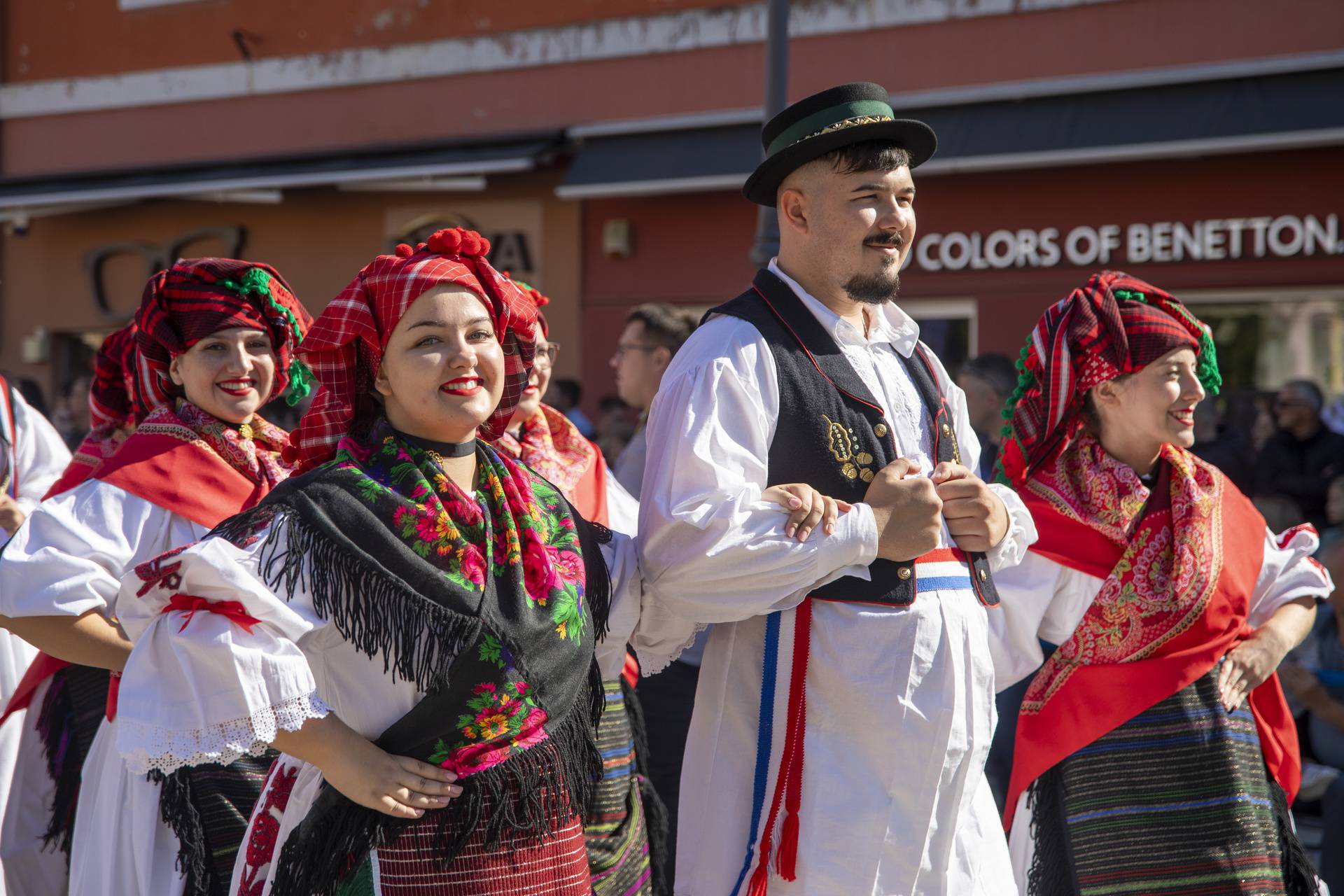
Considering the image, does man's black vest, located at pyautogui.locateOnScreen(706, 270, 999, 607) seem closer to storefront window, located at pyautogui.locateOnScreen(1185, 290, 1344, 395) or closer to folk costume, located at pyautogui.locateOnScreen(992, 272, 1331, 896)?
Answer: folk costume, located at pyautogui.locateOnScreen(992, 272, 1331, 896)

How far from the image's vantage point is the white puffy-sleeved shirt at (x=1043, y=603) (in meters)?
3.62

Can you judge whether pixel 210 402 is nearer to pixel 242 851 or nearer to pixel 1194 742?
pixel 242 851

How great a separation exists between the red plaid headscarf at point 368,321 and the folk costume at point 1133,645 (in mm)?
1677

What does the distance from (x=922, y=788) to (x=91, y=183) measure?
12433 millimetres

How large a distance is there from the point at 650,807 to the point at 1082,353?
5.61 ft

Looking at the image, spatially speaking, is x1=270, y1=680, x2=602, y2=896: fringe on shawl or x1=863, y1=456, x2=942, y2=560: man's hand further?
x1=863, y1=456, x2=942, y2=560: man's hand

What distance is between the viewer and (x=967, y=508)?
2.87m

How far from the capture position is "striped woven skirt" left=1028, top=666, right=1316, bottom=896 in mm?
3541

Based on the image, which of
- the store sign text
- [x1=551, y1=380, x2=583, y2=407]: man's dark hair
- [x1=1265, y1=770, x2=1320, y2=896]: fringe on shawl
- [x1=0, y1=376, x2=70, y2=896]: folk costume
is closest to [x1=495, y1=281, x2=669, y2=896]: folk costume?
[x1=0, y1=376, x2=70, y2=896]: folk costume

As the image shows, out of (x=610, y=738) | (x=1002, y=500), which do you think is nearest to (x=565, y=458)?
(x=610, y=738)

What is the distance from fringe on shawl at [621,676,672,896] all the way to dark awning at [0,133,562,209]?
312 inches

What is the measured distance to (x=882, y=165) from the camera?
2.95 metres

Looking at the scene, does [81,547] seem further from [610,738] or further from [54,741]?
[610,738]

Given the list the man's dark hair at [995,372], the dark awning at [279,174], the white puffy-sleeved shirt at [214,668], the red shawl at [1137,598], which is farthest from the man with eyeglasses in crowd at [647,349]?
the dark awning at [279,174]
